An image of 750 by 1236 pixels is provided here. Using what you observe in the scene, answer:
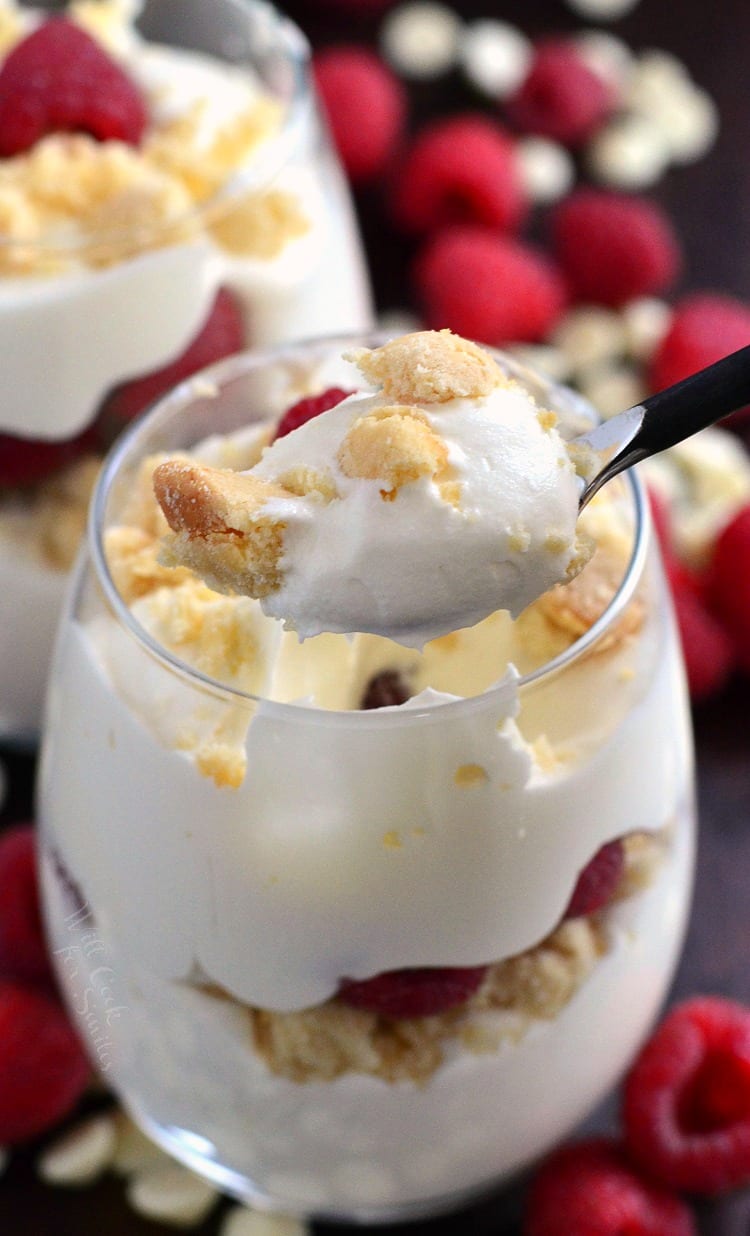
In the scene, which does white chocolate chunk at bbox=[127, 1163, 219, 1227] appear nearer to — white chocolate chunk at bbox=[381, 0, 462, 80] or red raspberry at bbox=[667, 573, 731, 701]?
red raspberry at bbox=[667, 573, 731, 701]

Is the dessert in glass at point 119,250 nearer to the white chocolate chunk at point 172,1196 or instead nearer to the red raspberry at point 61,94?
the red raspberry at point 61,94

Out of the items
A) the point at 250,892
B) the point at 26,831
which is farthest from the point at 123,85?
the point at 250,892

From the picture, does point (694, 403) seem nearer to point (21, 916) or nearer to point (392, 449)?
point (392, 449)

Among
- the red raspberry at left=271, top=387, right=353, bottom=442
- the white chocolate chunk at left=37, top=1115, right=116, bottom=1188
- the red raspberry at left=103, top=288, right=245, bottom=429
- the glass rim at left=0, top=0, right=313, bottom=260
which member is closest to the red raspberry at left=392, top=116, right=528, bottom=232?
the glass rim at left=0, top=0, right=313, bottom=260

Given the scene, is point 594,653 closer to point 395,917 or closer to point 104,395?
point 395,917

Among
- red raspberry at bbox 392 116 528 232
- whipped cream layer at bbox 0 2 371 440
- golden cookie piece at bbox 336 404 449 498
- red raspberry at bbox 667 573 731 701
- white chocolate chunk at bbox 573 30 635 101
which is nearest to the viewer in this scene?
golden cookie piece at bbox 336 404 449 498
